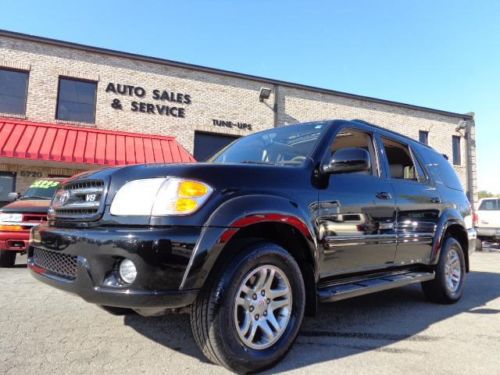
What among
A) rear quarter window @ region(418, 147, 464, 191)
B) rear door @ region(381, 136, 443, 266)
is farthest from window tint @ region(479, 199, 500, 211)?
rear door @ region(381, 136, 443, 266)

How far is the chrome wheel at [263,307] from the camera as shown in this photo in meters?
2.61

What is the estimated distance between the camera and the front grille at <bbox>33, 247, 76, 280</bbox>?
260cm

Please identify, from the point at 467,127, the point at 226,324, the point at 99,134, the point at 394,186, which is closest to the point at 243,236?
the point at 226,324

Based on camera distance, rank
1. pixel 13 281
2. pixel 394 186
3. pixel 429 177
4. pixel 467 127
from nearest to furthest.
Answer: pixel 394 186, pixel 429 177, pixel 13 281, pixel 467 127

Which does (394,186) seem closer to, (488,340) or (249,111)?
(488,340)

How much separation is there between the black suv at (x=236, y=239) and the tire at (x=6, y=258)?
4687 mm

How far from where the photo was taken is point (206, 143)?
1575 centimetres

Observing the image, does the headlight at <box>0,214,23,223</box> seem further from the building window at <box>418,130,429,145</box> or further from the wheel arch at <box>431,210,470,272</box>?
the building window at <box>418,130,429,145</box>

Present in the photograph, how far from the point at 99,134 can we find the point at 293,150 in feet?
36.2

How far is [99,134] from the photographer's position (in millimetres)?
13141

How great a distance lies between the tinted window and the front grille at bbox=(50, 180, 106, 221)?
41.0 feet

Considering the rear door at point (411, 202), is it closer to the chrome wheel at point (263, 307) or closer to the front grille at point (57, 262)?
the chrome wheel at point (263, 307)

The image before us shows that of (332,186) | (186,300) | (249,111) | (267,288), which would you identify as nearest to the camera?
(186,300)

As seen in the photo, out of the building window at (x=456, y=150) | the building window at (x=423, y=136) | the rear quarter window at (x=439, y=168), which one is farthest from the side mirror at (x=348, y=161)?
the building window at (x=456, y=150)
